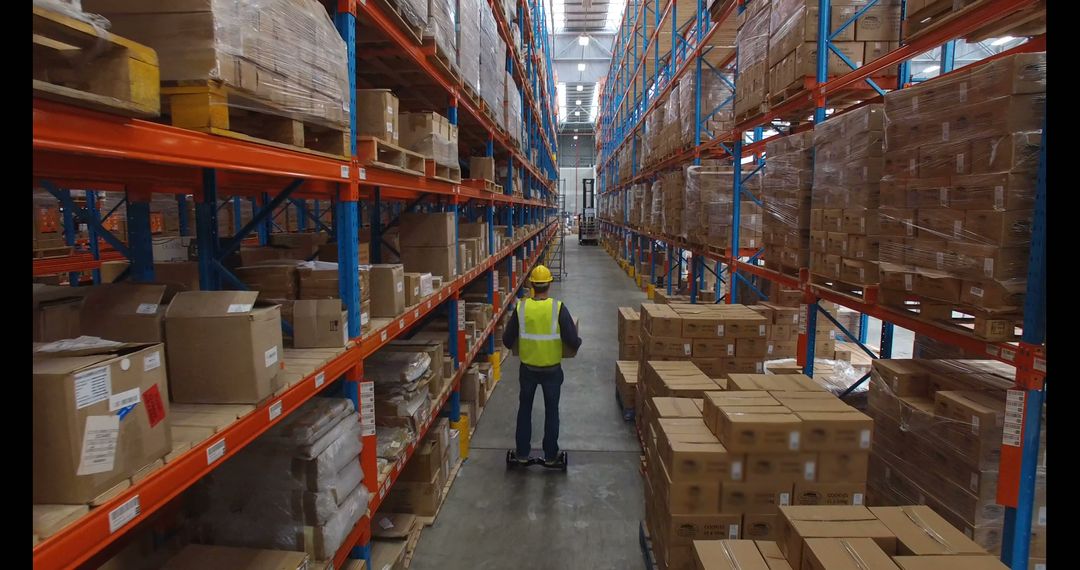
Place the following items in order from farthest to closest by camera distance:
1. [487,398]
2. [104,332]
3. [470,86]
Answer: [487,398]
[470,86]
[104,332]

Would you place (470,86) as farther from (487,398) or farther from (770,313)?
(770,313)

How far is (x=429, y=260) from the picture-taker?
496 cm

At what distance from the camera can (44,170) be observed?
86.0 inches

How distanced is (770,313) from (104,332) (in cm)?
723

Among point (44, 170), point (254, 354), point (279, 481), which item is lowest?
point (279, 481)

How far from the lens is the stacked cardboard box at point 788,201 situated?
16.4ft

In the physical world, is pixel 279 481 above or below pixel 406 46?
below

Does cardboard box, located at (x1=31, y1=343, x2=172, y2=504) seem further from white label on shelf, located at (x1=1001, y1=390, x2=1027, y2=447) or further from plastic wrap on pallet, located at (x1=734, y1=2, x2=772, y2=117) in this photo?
plastic wrap on pallet, located at (x1=734, y1=2, x2=772, y2=117)

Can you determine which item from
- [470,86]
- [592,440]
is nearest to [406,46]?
[470,86]

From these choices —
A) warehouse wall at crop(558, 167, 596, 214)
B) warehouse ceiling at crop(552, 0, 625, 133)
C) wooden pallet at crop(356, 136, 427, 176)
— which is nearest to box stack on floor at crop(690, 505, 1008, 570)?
wooden pallet at crop(356, 136, 427, 176)

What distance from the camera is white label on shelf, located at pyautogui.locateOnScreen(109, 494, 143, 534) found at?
4.55 feet

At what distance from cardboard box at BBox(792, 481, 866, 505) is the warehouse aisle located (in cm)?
142

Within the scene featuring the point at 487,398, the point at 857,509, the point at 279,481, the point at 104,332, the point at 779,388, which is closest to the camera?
the point at 104,332
